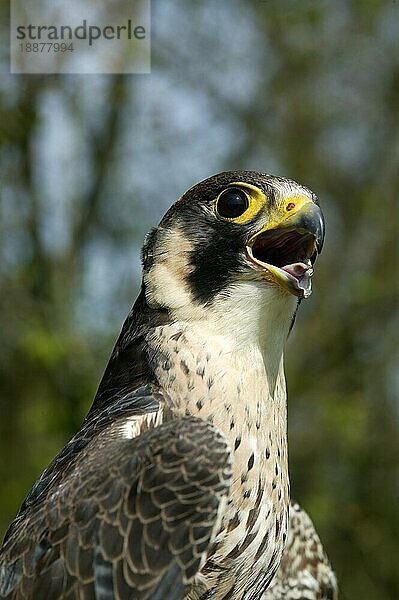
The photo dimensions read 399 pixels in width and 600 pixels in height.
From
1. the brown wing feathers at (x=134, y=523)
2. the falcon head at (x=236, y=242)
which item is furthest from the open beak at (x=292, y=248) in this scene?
the brown wing feathers at (x=134, y=523)

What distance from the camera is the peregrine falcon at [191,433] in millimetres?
2803

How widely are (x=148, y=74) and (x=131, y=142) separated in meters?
0.81

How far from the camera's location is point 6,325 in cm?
882

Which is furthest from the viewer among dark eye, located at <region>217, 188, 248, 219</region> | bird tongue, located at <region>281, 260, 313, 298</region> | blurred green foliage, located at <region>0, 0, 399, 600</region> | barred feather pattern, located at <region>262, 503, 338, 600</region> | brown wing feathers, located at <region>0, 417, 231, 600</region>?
blurred green foliage, located at <region>0, 0, 399, 600</region>

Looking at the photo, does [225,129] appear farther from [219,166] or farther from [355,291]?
[355,291]

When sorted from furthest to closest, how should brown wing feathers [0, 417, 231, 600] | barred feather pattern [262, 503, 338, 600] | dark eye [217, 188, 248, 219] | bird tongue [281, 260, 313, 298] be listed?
1. barred feather pattern [262, 503, 338, 600]
2. dark eye [217, 188, 248, 219]
3. bird tongue [281, 260, 313, 298]
4. brown wing feathers [0, 417, 231, 600]

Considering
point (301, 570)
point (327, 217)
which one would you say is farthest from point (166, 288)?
point (327, 217)

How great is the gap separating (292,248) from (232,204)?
277 millimetres

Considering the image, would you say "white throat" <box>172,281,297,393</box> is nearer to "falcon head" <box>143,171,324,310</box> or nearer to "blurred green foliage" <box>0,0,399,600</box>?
"falcon head" <box>143,171,324,310</box>

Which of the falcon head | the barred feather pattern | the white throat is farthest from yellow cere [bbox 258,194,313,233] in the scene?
the barred feather pattern

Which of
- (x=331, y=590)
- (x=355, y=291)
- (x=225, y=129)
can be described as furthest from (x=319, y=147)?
(x=331, y=590)

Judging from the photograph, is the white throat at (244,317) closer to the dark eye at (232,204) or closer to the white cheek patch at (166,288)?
the white cheek patch at (166,288)

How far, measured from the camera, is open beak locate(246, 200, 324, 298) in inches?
128

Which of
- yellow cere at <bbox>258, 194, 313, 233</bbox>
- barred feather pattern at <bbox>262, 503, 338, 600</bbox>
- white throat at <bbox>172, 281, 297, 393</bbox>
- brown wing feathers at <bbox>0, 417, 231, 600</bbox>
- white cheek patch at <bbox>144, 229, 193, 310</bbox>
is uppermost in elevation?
yellow cere at <bbox>258, 194, 313, 233</bbox>
